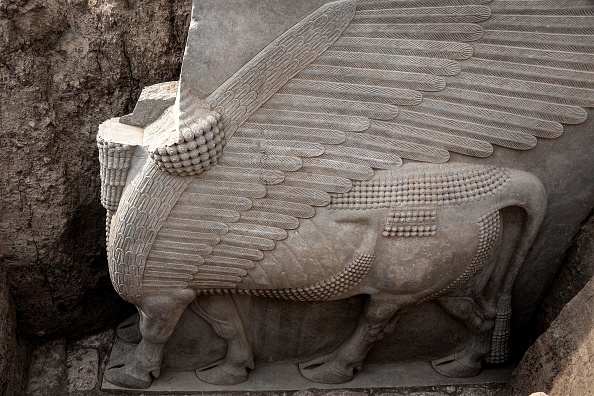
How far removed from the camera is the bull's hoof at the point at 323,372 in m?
2.83

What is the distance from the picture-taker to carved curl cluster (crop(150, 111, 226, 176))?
2295 millimetres

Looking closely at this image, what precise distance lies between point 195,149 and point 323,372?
3.30ft

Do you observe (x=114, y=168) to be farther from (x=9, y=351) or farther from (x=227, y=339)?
(x=9, y=351)

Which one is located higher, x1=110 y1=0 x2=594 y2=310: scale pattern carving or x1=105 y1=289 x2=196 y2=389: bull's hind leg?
x1=110 y1=0 x2=594 y2=310: scale pattern carving

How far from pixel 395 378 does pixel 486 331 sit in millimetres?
372

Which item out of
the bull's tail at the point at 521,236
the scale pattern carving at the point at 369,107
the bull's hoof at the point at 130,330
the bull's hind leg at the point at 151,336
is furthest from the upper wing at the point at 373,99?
the bull's hoof at the point at 130,330

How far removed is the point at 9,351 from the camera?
2.79 m

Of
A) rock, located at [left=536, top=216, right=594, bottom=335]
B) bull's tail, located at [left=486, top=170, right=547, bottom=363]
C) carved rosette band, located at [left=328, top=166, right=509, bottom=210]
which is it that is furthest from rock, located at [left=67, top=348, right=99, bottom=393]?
rock, located at [left=536, top=216, right=594, bottom=335]

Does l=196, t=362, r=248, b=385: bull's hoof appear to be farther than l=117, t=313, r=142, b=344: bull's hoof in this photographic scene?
No

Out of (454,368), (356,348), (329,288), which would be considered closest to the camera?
(329,288)

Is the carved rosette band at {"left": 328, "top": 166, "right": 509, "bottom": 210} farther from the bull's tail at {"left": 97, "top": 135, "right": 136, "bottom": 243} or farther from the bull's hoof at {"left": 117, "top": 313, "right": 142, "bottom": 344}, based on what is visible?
the bull's hoof at {"left": 117, "top": 313, "right": 142, "bottom": 344}

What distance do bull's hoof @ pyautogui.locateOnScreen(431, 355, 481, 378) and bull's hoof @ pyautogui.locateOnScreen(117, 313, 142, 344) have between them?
1130 mm

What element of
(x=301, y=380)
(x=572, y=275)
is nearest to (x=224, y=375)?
(x=301, y=380)

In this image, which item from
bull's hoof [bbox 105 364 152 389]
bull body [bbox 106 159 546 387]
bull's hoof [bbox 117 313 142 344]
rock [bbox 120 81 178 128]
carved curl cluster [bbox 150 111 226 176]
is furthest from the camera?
bull's hoof [bbox 117 313 142 344]
